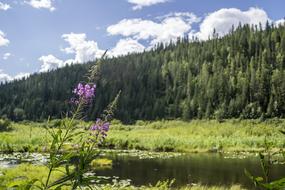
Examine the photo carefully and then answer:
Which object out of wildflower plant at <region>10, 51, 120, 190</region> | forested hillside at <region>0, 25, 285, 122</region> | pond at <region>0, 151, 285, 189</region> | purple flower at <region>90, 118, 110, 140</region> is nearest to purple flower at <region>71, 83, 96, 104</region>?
wildflower plant at <region>10, 51, 120, 190</region>

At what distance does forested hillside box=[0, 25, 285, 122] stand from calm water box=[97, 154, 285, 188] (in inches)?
3190

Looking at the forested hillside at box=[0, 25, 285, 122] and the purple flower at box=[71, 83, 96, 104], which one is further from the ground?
the forested hillside at box=[0, 25, 285, 122]

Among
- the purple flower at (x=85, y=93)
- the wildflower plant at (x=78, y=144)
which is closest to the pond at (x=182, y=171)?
the wildflower plant at (x=78, y=144)

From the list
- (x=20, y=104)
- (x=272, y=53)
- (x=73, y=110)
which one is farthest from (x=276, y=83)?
(x=73, y=110)

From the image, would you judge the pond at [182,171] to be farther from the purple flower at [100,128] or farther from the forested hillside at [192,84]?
the forested hillside at [192,84]

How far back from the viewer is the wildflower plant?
3023 millimetres

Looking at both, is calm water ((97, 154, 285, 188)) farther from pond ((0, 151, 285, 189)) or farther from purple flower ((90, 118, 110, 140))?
purple flower ((90, 118, 110, 140))

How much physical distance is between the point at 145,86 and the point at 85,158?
150 meters

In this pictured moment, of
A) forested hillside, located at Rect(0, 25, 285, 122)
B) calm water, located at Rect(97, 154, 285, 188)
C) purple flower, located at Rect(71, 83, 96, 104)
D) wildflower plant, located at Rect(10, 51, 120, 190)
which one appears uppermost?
forested hillside, located at Rect(0, 25, 285, 122)

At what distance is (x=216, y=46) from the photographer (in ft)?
505

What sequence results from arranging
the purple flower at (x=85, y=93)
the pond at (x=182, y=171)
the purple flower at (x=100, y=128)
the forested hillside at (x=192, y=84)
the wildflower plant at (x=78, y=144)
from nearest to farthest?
1. the wildflower plant at (x=78, y=144)
2. the purple flower at (x=85, y=93)
3. the purple flower at (x=100, y=128)
4. the pond at (x=182, y=171)
5. the forested hillside at (x=192, y=84)

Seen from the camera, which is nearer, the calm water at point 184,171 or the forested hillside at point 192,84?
the calm water at point 184,171

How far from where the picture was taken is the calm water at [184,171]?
76.0 feet

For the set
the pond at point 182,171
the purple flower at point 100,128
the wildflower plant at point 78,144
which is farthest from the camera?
the pond at point 182,171
